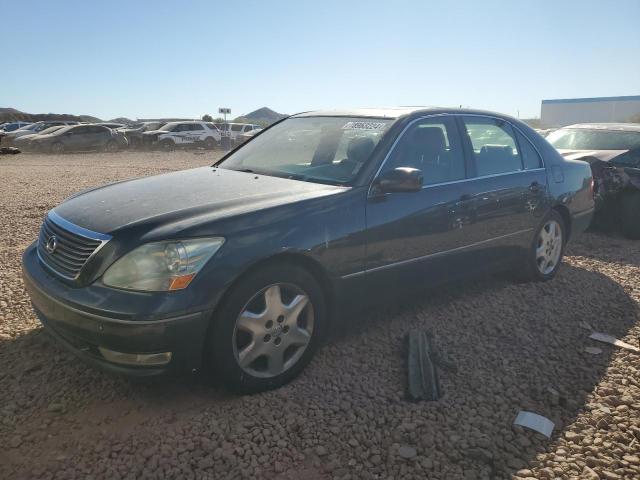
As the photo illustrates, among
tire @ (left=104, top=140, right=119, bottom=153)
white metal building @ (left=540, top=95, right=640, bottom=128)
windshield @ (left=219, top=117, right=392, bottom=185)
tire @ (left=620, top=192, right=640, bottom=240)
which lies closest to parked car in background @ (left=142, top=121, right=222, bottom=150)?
tire @ (left=104, top=140, right=119, bottom=153)

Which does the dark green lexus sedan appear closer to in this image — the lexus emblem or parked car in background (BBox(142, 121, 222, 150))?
the lexus emblem

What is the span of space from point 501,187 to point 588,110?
5721cm

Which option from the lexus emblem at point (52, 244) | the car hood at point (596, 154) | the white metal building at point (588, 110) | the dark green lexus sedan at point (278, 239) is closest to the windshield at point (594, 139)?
the car hood at point (596, 154)

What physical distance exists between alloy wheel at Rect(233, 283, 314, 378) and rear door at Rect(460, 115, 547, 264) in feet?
5.53

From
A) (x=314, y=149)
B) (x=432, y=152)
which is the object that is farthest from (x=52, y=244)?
(x=432, y=152)

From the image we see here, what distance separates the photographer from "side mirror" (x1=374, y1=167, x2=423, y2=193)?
3324 millimetres

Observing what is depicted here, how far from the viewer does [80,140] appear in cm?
2597

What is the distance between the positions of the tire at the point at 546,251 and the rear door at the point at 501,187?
170 mm

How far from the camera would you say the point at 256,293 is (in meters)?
2.85

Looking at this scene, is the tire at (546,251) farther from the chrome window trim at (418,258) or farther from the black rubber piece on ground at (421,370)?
the black rubber piece on ground at (421,370)

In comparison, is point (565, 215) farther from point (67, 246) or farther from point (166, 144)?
point (166, 144)

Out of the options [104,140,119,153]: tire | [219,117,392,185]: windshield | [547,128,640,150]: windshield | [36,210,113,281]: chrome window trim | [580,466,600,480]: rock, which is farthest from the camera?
[104,140,119,153]: tire

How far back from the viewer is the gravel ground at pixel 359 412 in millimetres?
2473

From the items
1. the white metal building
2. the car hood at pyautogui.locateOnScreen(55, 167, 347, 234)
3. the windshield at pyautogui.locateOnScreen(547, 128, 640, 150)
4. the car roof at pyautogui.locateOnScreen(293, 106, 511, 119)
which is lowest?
the car hood at pyautogui.locateOnScreen(55, 167, 347, 234)
